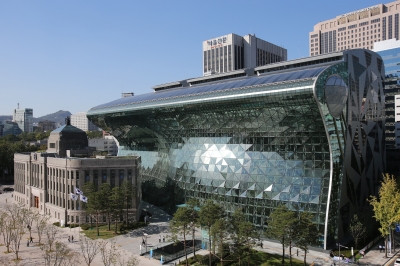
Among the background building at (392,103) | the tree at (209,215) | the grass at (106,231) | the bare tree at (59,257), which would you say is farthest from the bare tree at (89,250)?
the background building at (392,103)

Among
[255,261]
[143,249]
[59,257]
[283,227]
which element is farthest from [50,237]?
[283,227]

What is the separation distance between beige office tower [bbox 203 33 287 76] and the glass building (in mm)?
98798

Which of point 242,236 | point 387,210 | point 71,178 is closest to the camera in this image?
point 242,236

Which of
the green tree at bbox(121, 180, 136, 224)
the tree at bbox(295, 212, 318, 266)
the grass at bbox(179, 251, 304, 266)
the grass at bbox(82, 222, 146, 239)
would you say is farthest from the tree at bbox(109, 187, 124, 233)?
the tree at bbox(295, 212, 318, 266)

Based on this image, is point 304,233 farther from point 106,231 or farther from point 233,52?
point 233,52

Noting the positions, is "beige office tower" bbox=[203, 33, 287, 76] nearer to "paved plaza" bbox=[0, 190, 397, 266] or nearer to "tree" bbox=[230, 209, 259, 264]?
"paved plaza" bbox=[0, 190, 397, 266]

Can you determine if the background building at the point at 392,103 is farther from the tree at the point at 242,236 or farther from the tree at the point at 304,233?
the tree at the point at 242,236

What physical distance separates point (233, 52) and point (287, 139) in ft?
418

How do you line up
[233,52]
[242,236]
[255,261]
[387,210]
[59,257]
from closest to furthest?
1. [242,236]
2. [59,257]
3. [255,261]
4. [387,210]
5. [233,52]

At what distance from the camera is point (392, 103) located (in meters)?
106

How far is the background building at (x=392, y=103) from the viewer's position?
326 feet

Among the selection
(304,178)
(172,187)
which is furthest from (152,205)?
(304,178)

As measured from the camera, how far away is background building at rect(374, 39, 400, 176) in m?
99.5

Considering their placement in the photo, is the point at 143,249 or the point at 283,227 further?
the point at 143,249
